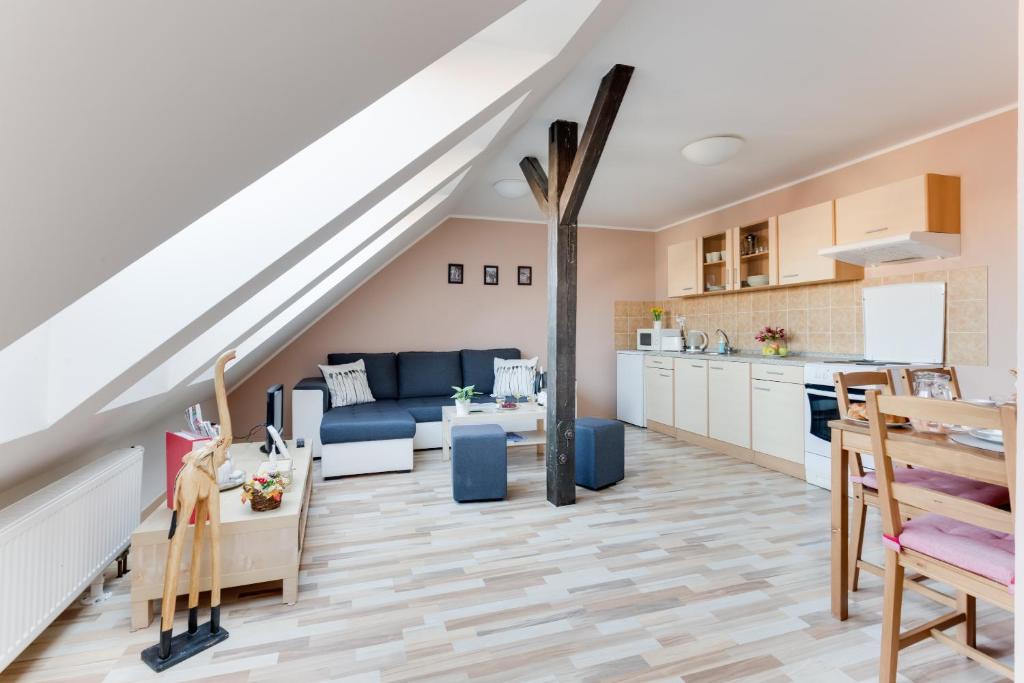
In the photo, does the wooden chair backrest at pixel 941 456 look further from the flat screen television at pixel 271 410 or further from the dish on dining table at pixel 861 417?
the flat screen television at pixel 271 410

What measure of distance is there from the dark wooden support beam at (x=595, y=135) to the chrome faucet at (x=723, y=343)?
2878mm

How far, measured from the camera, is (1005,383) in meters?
3.17

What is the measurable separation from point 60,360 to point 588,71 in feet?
8.83

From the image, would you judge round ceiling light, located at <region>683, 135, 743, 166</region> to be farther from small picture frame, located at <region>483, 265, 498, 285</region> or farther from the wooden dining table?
small picture frame, located at <region>483, 265, 498, 285</region>

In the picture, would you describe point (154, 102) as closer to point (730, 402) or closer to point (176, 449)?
point (176, 449)

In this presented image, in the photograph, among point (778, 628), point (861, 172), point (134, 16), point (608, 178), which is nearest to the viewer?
point (134, 16)

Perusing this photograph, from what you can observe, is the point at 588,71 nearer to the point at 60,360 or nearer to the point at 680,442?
the point at 60,360

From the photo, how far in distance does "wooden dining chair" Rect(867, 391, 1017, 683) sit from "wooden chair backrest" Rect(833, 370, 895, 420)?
1.64ft

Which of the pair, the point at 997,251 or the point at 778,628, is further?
the point at 997,251

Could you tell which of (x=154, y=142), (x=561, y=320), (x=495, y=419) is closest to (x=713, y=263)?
(x=561, y=320)

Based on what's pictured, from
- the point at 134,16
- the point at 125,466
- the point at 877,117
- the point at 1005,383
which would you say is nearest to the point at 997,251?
the point at 1005,383

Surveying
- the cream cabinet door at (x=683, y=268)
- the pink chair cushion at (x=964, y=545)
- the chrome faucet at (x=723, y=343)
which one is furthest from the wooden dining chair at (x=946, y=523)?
the cream cabinet door at (x=683, y=268)

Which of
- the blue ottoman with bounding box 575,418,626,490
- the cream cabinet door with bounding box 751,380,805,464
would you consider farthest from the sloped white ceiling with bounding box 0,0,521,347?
the cream cabinet door with bounding box 751,380,805,464

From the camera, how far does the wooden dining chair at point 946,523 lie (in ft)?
4.55
